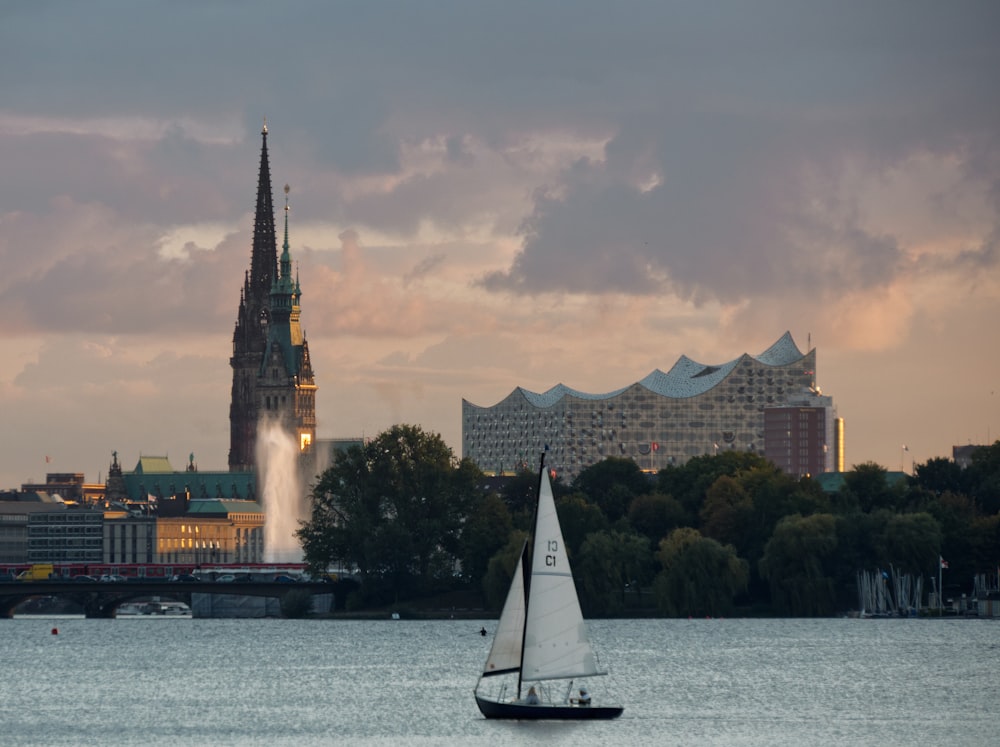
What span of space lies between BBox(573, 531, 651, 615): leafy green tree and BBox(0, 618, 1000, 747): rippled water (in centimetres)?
321

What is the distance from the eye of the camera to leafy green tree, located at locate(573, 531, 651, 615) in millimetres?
156125

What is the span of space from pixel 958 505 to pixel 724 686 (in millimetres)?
72450

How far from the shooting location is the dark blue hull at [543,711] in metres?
76.9

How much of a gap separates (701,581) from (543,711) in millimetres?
75521

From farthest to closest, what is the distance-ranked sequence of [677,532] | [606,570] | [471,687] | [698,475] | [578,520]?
[698,475]
[578,520]
[677,532]
[606,570]
[471,687]

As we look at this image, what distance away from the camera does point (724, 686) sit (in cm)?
10012

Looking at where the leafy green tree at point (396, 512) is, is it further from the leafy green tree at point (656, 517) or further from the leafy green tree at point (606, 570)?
the leafy green tree at point (606, 570)

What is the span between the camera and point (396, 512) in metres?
174

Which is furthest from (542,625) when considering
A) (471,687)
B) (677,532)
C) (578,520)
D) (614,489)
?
(614,489)

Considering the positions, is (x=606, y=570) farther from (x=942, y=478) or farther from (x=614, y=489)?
(x=942, y=478)

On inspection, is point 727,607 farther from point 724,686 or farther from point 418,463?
point 724,686

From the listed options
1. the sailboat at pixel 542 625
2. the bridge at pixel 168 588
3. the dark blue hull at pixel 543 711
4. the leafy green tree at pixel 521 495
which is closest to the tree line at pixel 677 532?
the leafy green tree at pixel 521 495

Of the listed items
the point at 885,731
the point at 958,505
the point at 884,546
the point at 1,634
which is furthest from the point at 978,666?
the point at 1,634

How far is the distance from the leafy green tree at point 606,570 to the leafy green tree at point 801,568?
896cm
